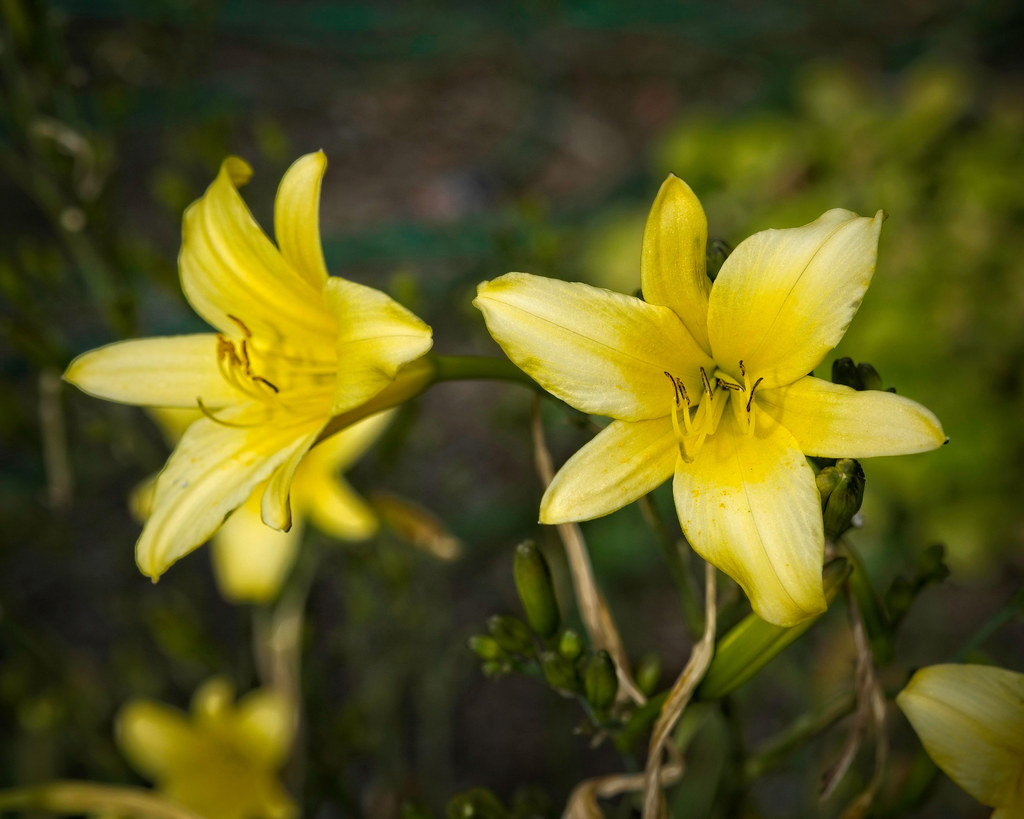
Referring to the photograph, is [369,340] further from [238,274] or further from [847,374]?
[847,374]

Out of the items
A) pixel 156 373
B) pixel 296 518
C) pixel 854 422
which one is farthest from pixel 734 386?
pixel 296 518

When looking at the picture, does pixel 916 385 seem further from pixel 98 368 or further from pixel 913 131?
pixel 98 368

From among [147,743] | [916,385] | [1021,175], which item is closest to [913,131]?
[1021,175]

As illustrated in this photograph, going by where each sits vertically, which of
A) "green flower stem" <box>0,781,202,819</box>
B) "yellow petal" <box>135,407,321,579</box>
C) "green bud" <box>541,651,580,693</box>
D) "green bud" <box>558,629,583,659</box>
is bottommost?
"green flower stem" <box>0,781,202,819</box>

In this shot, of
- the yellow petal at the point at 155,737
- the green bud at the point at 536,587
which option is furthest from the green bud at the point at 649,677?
the yellow petal at the point at 155,737

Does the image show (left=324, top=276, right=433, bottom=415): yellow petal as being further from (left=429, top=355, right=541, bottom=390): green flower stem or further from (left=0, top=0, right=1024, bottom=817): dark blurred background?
(left=0, top=0, right=1024, bottom=817): dark blurred background

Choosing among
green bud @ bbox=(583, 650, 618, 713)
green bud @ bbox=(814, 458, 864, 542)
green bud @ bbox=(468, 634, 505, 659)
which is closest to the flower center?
green bud @ bbox=(814, 458, 864, 542)

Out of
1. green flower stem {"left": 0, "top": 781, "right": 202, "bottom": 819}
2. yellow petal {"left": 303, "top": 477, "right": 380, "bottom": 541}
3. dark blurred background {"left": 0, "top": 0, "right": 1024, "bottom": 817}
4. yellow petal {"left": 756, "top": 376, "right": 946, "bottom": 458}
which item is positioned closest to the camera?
yellow petal {"left": 756, "top": 376, "right": 946, "bottom": 458}
